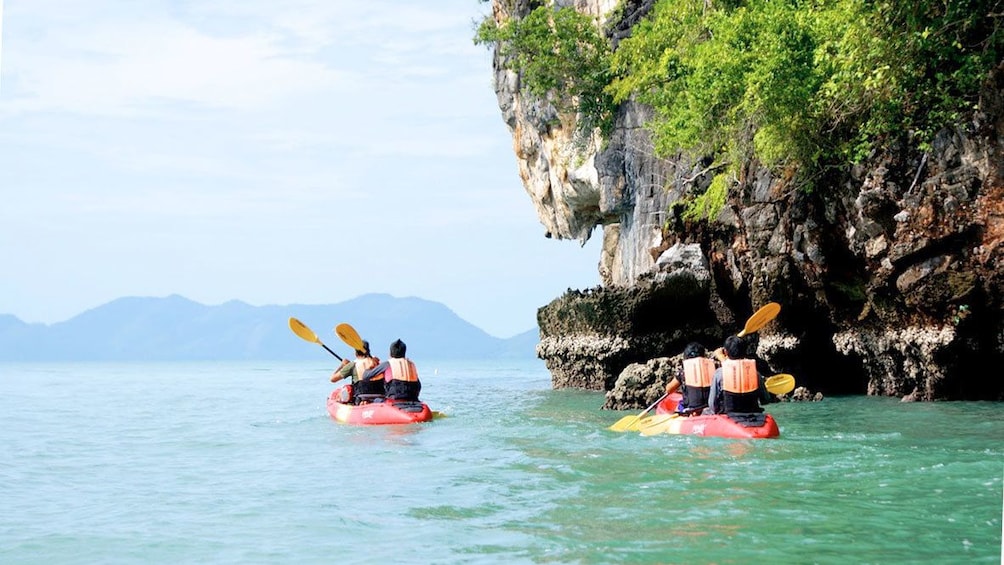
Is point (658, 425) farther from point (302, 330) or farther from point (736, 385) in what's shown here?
point (302, 330)

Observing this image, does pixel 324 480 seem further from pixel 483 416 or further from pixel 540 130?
pixel 540 130

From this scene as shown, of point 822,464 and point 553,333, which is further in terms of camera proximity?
point 553,333

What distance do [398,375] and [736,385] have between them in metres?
6.31

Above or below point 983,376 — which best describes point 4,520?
below

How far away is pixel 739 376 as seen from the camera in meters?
13.3

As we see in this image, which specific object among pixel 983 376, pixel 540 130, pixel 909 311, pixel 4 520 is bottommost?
pixel 4 520

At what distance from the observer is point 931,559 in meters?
7.04

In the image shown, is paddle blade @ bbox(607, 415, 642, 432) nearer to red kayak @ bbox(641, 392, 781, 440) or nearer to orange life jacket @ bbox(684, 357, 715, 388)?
red kayak @ bbox(641, 392, 781, 440)

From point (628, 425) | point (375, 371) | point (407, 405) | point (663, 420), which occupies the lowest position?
point (628, 425)

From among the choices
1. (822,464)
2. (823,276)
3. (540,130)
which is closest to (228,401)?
(540,130)

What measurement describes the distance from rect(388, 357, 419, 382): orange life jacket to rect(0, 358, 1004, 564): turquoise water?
95cm

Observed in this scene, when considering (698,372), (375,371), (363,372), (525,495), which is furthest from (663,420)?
(363,372)

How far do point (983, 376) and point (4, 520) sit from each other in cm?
1662

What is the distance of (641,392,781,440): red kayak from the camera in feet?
43.6
